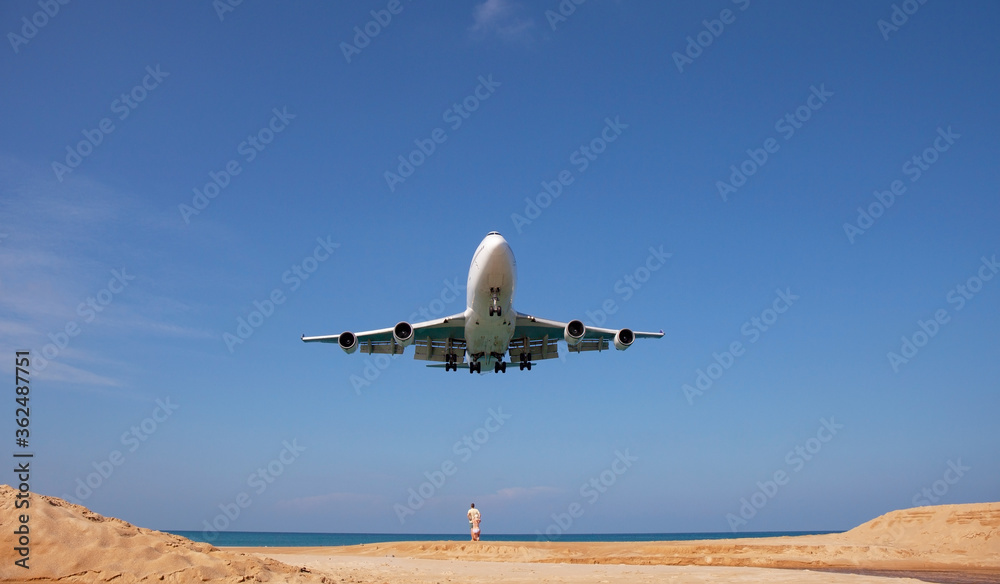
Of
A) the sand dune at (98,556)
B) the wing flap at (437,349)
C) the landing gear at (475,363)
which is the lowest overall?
the sand dune at (98,556)

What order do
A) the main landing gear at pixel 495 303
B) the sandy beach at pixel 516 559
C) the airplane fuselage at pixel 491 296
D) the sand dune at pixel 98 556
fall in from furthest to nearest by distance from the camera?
the main landing gear at pixel 495 303 → the airplane fuselage at pixel 491 296 → the sandy beach at pixel 516 559 → the sand dune at pixel 98 556

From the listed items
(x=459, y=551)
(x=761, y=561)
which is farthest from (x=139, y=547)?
(x=761, y=561)

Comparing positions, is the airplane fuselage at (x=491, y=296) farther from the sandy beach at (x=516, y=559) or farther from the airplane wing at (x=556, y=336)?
the sandy beach at (x=516, y=559)

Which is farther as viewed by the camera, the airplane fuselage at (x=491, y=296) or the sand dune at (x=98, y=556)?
the airplane fuselage at (x=491, y=296)

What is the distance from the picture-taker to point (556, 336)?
34.2 m

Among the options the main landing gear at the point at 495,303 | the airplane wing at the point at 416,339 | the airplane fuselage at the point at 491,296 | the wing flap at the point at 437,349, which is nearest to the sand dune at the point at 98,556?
the airplane fuselage at the point at 491,296

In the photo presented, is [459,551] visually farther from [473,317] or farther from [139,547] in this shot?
[139,547]

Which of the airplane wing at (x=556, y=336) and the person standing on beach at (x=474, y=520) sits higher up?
the airplane wing at (x=556, y=336)

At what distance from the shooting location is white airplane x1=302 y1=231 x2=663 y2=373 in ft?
86.8

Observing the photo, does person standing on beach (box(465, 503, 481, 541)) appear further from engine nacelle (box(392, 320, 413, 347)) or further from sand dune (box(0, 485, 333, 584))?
sand dune (box(0, 485, 333, 584))

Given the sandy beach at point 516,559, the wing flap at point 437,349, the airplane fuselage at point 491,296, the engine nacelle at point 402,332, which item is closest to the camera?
the sandy beach at point 516,559

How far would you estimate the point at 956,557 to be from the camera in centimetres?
2842

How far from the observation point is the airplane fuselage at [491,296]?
2584cm

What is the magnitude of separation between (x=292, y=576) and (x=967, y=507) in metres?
36.8
